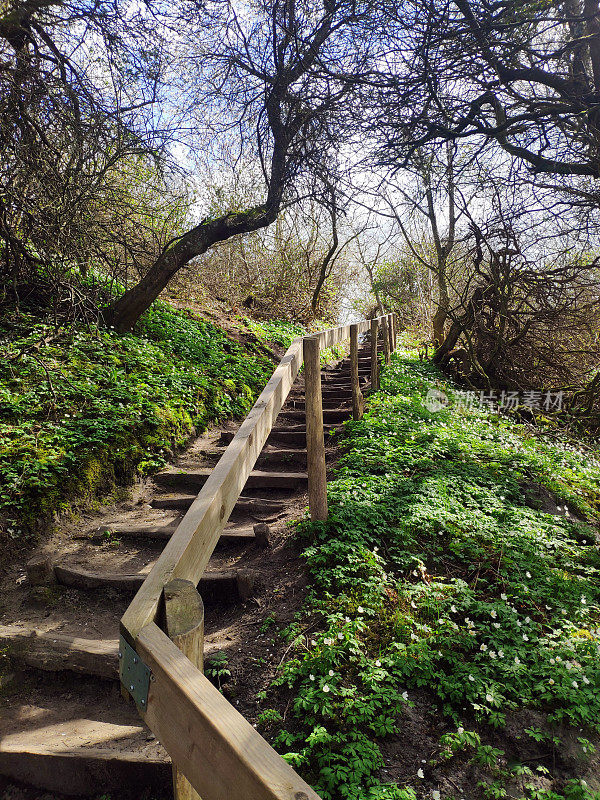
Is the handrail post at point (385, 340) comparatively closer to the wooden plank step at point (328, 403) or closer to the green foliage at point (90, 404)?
the wooden plank step at point (328, 403)

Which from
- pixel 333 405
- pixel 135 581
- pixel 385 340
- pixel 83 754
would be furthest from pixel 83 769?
pixel 385 340

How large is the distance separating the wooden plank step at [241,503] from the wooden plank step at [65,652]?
166 centimetres

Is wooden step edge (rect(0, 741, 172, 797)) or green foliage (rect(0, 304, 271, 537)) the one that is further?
green foliage (rect(0, 304, 271, 537))

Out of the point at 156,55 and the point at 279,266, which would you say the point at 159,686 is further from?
the point at 279,266

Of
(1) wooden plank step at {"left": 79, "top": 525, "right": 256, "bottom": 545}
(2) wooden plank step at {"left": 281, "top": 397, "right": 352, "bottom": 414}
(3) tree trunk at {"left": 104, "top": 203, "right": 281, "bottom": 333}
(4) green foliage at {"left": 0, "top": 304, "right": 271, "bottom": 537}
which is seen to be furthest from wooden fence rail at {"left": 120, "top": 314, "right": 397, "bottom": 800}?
(3) tree trunk at {"left": 104, "top": 203, "right": 281, "bottom": 333}

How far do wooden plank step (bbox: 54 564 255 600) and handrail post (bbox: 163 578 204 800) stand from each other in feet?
6.64

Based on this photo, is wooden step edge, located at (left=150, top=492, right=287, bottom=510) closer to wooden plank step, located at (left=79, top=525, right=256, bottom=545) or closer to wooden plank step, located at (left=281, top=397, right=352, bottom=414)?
wooden plank step, located at (left=79, top=525, right=256, bottom=545)

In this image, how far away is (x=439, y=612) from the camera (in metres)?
3.16

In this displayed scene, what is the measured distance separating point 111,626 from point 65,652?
36cm

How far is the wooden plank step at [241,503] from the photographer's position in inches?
184

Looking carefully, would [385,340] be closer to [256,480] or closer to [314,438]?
[256,480]

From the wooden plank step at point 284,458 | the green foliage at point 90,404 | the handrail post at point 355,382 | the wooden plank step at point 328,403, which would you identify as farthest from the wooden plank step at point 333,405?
the wooden plank step at point 284,458

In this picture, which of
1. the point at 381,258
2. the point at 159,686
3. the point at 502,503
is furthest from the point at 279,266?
the point at 159,686

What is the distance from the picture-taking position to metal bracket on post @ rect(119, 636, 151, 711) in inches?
50.1
